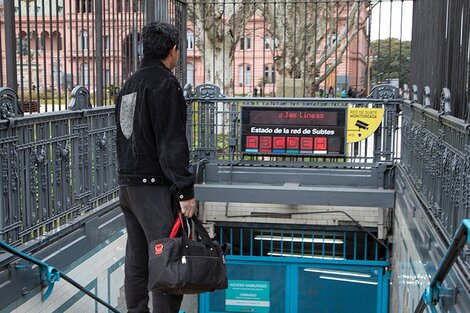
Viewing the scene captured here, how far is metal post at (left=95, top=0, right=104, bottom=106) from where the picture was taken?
270 inches

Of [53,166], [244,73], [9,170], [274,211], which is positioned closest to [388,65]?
[244,73]

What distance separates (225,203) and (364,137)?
248cm

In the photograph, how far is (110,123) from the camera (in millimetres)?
6562

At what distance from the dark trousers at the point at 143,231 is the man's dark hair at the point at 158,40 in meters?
0.86

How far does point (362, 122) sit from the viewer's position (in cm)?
945

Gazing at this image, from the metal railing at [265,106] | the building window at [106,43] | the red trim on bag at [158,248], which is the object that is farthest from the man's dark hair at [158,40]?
the metal railing at [265,106]

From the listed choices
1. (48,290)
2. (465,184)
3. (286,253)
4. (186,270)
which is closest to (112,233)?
(48,290)

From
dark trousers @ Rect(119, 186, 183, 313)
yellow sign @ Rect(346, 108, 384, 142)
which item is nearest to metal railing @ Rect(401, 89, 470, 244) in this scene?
dark trousers @ Rect(119, 186, 183, 313)

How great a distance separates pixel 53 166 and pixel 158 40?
67.6 inches

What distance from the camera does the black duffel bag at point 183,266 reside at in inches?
152

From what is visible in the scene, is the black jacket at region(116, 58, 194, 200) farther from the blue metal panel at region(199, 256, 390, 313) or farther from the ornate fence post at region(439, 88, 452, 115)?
the blue metal panel at region(199, 256, 390, 313)

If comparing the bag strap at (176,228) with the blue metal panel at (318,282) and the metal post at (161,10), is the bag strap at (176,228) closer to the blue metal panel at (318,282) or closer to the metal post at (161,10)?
the metal post at (161,10)

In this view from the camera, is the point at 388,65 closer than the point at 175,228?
No

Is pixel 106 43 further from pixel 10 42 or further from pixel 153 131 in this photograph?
pixel 153 131
